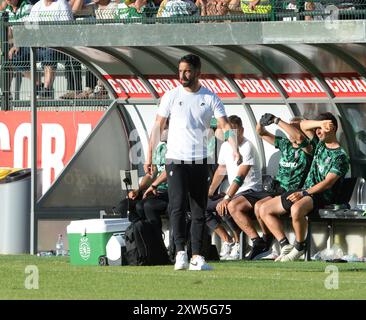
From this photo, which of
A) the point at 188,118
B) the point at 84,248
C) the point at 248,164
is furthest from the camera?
the point at 248,164

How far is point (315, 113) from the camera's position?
1655 centimetres

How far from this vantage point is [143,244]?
45.5 feet

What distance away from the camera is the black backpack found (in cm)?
1383

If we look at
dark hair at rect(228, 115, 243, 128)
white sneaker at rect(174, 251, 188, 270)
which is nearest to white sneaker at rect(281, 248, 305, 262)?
dark hair at rect(228, 115, 243, 128)

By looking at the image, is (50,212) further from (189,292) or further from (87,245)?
(189,292)

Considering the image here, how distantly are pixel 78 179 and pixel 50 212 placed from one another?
2.24 feet

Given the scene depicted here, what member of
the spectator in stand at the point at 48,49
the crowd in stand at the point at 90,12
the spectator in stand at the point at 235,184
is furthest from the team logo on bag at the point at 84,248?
the spectator in stand at the point at 48,49

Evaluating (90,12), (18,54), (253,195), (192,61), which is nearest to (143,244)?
(192,61)

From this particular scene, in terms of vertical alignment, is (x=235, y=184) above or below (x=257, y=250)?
above

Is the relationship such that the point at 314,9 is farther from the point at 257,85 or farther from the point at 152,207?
the point at 152,207

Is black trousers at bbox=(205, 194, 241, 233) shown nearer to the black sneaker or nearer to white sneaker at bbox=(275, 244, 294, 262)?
the black sneaker

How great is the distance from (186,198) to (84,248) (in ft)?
5.28

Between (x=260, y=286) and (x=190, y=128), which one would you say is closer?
(x=260, y=286)

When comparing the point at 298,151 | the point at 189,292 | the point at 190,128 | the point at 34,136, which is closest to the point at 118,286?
the point at 189,292
